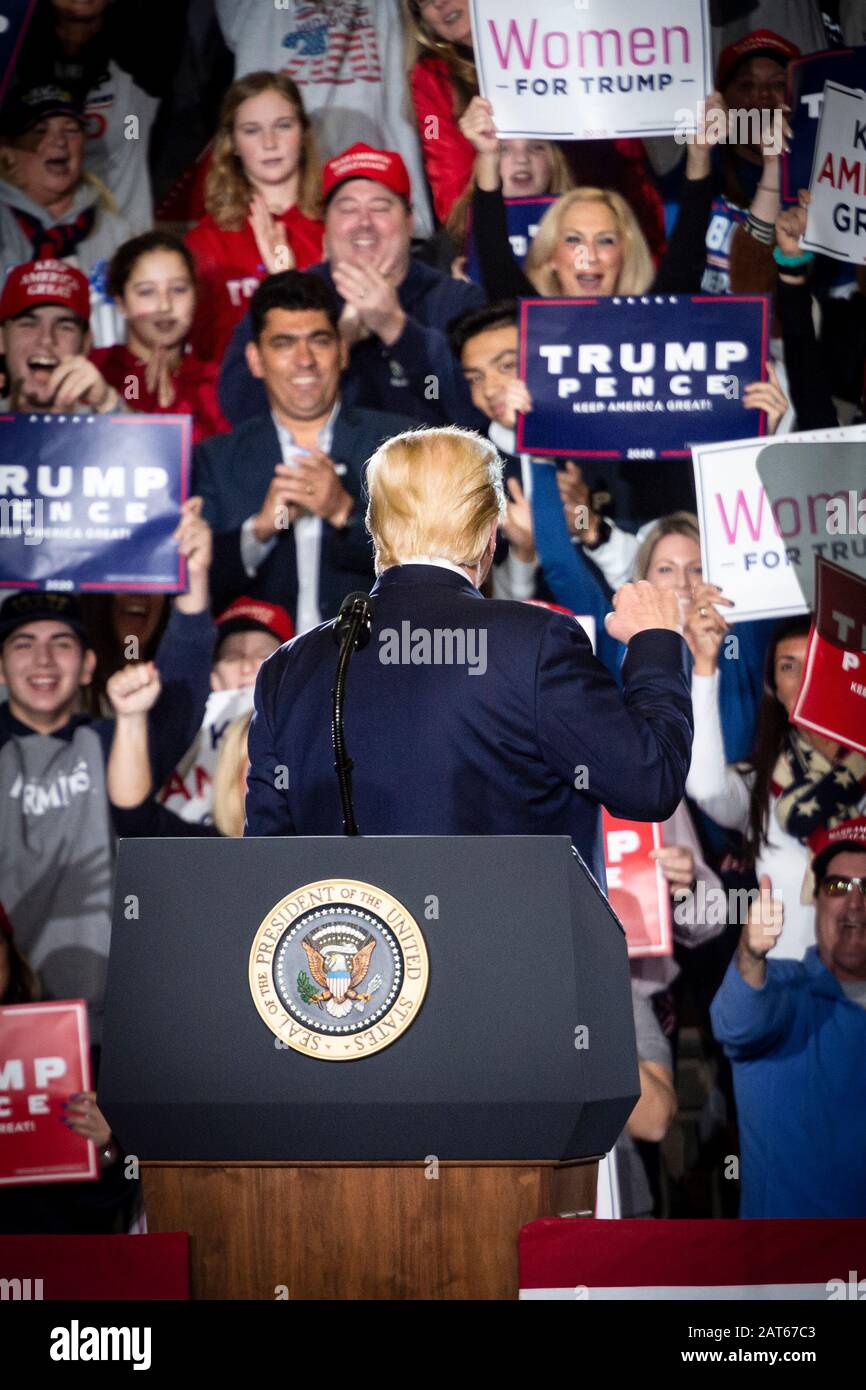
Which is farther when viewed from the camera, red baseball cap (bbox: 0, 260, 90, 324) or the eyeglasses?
red baseball cap (bbox: 0, 260, 90, 324)

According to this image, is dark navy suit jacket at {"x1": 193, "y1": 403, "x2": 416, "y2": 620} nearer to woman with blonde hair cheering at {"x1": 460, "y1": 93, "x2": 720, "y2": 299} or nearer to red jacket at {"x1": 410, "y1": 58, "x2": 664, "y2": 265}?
woman with blonde hair cheering at {"x1": 460, "y1": 93, "x2": 720, "y2": 299}

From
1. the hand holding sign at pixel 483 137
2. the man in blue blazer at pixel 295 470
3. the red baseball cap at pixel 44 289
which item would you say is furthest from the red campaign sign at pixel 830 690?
the red baseball cap at pixel 44 289

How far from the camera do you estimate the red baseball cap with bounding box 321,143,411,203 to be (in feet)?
15.5

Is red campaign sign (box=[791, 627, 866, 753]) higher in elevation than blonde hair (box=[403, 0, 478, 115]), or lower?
lower

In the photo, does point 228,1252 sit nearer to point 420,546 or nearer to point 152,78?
point 420,546

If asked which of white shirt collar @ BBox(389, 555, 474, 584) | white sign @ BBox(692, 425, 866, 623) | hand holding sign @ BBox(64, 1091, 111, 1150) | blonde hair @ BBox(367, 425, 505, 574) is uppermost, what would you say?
white sign @ BBox(692, 425, 866, 623)

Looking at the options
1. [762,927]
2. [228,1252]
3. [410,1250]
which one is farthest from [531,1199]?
[762,927]

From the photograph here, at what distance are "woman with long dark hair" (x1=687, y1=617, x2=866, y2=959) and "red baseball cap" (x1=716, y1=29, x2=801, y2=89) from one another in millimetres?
1653

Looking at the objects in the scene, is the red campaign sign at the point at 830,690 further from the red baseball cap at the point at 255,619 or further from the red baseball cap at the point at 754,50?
the red baseball cap at the point at 754,50

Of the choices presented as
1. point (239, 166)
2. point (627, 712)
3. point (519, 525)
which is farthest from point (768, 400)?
point (627, 712)

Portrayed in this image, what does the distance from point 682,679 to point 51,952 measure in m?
3.30

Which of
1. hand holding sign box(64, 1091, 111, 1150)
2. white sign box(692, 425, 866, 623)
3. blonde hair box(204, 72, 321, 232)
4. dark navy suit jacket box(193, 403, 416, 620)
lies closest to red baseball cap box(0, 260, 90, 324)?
blonde hair box(204, 72, 321, 232)

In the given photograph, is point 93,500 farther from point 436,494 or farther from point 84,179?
point 436,494

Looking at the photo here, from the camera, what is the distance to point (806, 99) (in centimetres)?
468
